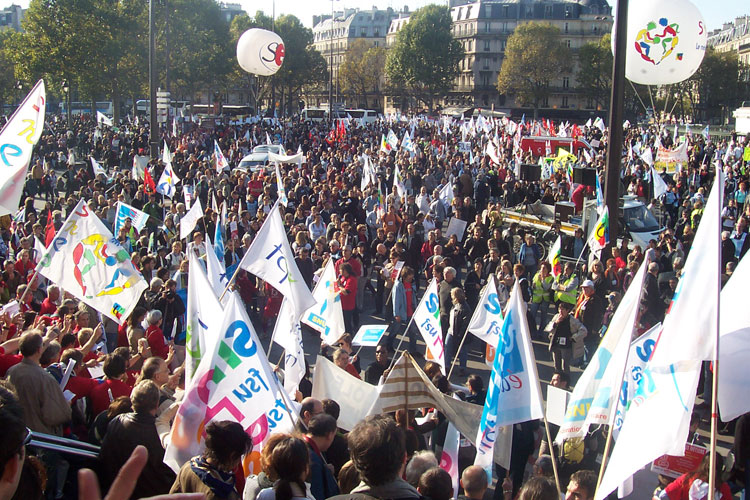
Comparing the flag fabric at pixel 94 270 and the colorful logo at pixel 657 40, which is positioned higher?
the colorful logo at pixel 657 40

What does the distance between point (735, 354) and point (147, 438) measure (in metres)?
3.83

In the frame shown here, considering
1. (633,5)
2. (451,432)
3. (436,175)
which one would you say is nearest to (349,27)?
(436,175)

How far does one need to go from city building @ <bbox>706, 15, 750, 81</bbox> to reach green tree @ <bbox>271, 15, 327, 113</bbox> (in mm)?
60741

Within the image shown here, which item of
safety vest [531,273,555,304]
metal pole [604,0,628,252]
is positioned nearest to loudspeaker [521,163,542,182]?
metal pole [604,0,628,252]

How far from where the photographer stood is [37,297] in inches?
386

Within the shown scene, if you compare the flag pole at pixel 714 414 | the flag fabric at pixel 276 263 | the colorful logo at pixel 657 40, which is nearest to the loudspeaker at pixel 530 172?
the colorful logo at pixel 657 40

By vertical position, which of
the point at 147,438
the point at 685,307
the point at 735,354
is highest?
the point at 685,307

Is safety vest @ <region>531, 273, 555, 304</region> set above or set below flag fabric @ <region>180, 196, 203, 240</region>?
below

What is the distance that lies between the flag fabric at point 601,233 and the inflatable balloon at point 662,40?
3246 millimetres

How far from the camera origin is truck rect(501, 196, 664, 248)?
15117 millimetres

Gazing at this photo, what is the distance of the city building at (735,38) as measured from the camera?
11388 cm

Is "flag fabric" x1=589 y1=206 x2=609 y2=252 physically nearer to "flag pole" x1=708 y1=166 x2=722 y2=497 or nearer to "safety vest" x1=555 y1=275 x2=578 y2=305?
"safety vest" x1=555 y1=275 x2=578 y2=305

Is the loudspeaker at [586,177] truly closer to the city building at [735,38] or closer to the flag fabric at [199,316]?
the flag fabric at [199,316]

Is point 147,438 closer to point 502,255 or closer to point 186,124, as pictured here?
point 502,255
